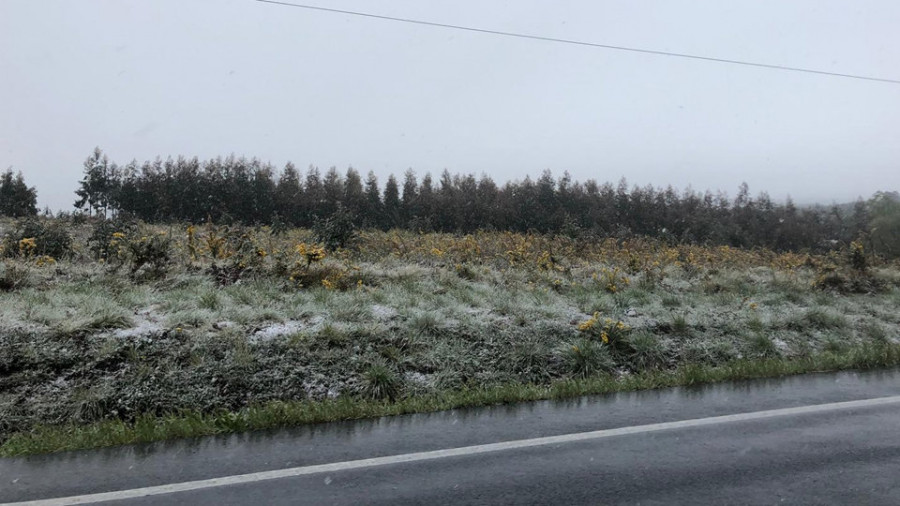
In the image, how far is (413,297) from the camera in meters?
9.02

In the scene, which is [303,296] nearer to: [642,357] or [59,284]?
[59,284]

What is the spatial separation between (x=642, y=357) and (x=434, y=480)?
14.0 ft

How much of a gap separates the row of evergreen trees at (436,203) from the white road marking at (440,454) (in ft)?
107

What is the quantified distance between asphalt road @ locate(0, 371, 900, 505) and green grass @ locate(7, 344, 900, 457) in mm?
188

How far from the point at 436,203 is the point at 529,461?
139ft

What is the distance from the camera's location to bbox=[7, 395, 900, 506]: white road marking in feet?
12.2

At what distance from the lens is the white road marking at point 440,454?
12.2ft

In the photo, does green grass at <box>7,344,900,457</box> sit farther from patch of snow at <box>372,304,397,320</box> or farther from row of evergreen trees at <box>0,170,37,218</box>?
row of evergreen trees at <box>0,170,37,218</box>

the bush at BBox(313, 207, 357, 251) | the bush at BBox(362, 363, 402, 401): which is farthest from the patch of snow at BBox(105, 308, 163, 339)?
the bush at BBox(313, 207, 357, 251)

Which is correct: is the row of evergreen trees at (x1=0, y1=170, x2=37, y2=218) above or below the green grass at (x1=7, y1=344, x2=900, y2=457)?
above

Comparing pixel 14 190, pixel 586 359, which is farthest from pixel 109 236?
pixel 14 190

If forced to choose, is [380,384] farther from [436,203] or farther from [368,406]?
[436,203]

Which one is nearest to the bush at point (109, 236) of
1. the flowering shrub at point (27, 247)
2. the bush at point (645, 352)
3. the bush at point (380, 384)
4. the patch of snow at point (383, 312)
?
the flowering shrub at point (27, 247)

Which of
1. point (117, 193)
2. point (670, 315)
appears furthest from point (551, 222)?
point (670, 315)
